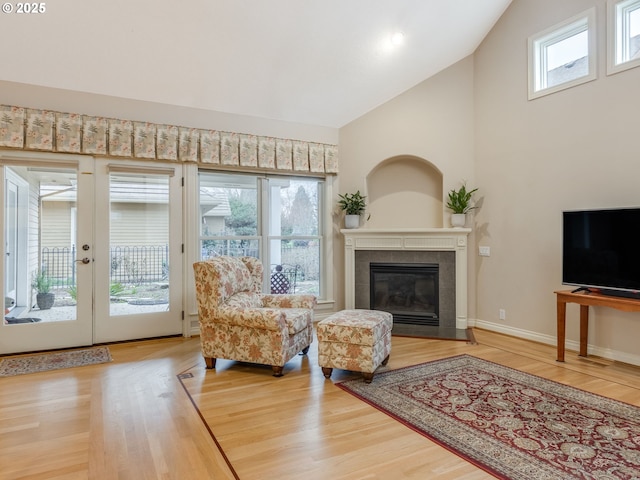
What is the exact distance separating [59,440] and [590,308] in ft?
15.0

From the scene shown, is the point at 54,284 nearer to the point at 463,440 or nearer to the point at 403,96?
the point at 463,440

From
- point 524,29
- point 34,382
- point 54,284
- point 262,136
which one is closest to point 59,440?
point 34,382

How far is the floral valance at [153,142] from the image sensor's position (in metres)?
3.93

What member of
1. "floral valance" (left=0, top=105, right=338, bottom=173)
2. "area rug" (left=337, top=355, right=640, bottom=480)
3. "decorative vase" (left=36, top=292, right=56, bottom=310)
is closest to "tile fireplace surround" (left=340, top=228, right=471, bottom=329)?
"floral valance" (left=0, top=105, right=338, bottom=173)

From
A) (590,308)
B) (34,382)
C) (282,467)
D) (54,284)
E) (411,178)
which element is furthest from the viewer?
(411,178)

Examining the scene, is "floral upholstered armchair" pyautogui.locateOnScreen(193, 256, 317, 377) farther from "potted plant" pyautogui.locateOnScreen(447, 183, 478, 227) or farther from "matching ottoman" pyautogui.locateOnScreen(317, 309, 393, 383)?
"potted plant" pyautogui.locateOnScreen(447, 183, 478, 227)

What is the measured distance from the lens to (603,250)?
3.54m

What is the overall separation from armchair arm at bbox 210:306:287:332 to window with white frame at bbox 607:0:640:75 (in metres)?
3.89

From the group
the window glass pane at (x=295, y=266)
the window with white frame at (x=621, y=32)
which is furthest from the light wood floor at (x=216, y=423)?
the window with white frame at (x=621, y=32)

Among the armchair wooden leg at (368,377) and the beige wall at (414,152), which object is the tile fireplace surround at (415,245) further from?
the armchair wooden leg at (368,377)

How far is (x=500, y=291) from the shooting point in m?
4.89

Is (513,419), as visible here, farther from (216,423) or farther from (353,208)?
(353,208)

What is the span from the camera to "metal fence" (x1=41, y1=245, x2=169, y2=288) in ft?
13.7

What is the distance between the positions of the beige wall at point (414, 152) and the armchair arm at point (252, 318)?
7.81 ft
